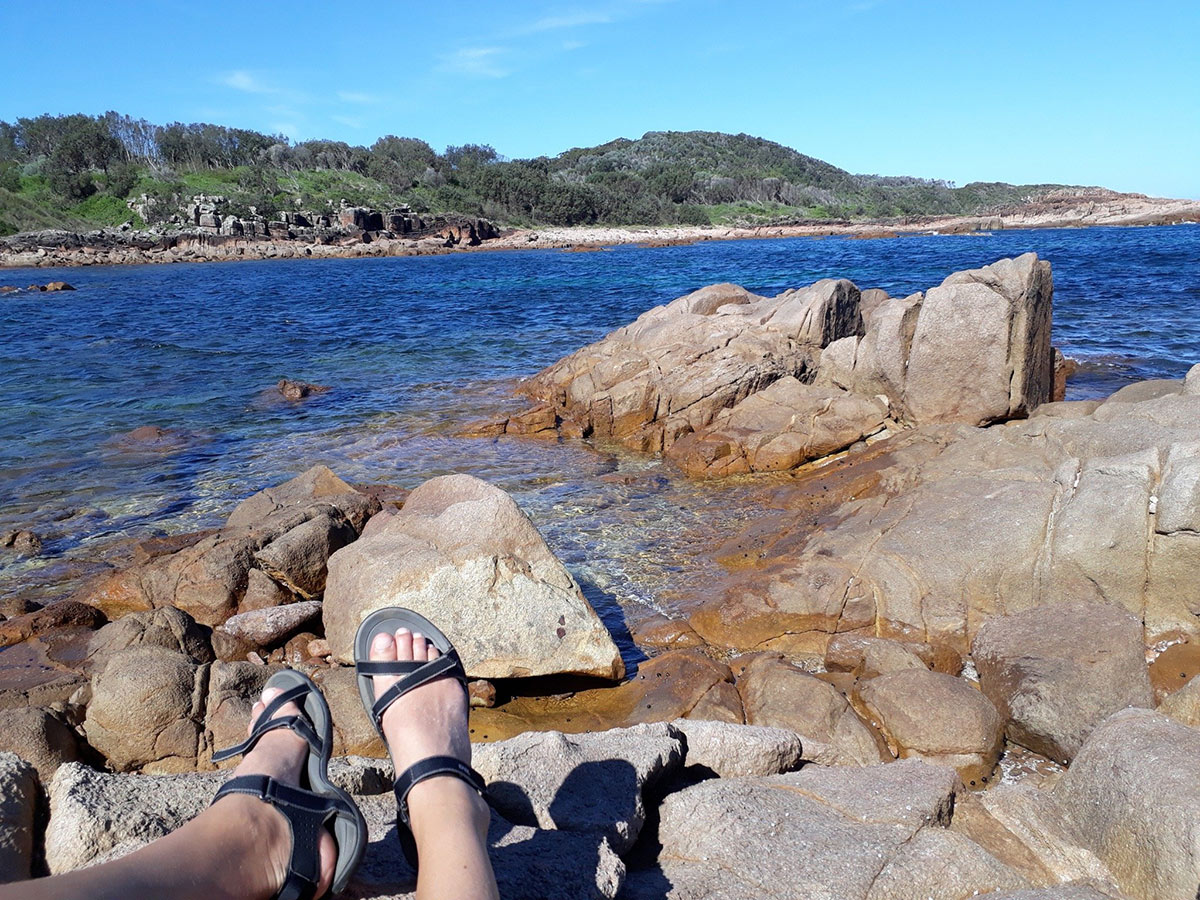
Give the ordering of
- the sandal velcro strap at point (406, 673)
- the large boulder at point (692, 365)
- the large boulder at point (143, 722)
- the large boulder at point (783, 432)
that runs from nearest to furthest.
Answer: the sandal velcro strap at point (406, 673) < the large boulder at point (143, 722) < the large boulder at point (783, 432) < the large boulder at point (692, 365)

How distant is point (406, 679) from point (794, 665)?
2.75m

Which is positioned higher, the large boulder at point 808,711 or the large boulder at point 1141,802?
the large boulder at point 1141,802

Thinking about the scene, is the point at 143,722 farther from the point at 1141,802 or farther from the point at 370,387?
the point at 370,387

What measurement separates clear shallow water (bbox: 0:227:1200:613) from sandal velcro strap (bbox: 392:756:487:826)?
3.36 meters

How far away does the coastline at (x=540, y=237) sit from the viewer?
156 feet

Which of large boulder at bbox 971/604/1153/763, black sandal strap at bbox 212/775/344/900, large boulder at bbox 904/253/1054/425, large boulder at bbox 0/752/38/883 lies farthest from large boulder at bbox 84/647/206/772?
large boulder at bbox 904/253/1054/425

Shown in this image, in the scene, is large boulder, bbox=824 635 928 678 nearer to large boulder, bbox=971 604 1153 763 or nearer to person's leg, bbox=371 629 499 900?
large boulder, bbox=971 604 1153 763

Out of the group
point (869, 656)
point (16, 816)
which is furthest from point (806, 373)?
point (16, 816)

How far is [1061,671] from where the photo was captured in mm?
4152

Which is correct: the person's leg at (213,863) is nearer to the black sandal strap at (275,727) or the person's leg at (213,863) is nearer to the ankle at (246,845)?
the ankle at (246,845)

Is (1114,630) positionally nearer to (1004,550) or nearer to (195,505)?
(1004,550)

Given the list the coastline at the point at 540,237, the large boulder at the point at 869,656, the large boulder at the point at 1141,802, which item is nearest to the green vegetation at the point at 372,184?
the coastline at the point at 540,237

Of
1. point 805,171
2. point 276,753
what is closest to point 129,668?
point 276,753

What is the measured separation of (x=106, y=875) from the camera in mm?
1627
